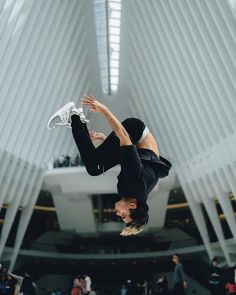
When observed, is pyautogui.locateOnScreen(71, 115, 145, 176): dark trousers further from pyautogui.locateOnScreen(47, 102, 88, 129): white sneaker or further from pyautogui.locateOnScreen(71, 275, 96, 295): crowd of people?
pyautogui.locateOnScreen(71, 275, 96, 295): crowd of people

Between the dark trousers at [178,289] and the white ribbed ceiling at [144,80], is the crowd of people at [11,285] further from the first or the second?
the white ribbed ceiling at [144,80]

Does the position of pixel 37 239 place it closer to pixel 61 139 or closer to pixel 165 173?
pixel 61 139

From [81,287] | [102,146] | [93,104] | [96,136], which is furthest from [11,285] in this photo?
[93,104]

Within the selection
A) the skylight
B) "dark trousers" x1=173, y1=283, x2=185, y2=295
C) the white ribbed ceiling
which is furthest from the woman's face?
the skylight

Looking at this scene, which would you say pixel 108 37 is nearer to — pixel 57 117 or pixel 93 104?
pixel 57 117

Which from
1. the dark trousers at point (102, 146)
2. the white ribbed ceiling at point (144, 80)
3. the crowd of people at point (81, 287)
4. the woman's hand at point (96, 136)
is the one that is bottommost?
the dark trousers at point (102, 146)

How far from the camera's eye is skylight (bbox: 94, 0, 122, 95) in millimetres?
22516

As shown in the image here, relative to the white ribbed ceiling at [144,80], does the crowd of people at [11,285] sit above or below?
below

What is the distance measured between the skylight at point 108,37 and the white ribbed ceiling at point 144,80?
0.39m

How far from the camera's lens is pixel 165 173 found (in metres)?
4.30

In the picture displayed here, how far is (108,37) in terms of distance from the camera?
2494cm

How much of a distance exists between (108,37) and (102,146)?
21.7 metres

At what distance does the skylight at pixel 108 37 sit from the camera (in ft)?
73.9

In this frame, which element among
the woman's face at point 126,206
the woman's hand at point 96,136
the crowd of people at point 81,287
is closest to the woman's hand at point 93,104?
the woman's face at point 126,206
